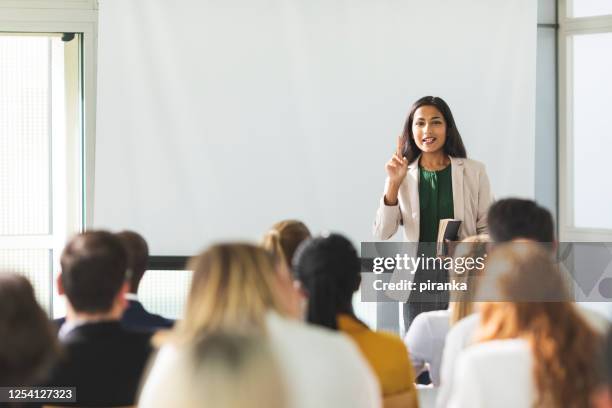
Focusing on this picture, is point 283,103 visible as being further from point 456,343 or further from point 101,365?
point 101,365

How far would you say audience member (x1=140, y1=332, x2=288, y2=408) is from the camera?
3.73 feet

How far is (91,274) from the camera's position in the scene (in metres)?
2.13

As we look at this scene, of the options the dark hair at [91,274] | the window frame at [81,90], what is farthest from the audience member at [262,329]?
the window frame at [81,90]

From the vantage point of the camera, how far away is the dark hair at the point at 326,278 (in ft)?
7.28

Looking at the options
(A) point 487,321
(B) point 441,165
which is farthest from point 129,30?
(A) point 487,321

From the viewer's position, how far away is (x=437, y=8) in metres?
5.46

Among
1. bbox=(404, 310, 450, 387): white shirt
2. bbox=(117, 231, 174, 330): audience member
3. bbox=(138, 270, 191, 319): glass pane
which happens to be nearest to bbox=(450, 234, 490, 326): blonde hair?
bbox=(404, 310, 450, 387): white shirt

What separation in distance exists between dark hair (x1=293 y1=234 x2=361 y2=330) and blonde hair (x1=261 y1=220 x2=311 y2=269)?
0.52m

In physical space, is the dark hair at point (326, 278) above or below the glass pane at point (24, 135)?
below

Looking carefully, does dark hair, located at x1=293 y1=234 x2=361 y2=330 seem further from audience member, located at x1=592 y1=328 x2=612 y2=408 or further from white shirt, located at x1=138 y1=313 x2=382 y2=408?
audience member, located at x1=592 y1=328 x2=612 y2=408

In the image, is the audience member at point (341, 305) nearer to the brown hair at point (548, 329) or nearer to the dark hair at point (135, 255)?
the brown hair at point (548, 329)

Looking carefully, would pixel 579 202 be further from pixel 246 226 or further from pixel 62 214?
pixel 62 214

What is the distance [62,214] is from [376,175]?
200 cm

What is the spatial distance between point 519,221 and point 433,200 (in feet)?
4.56
